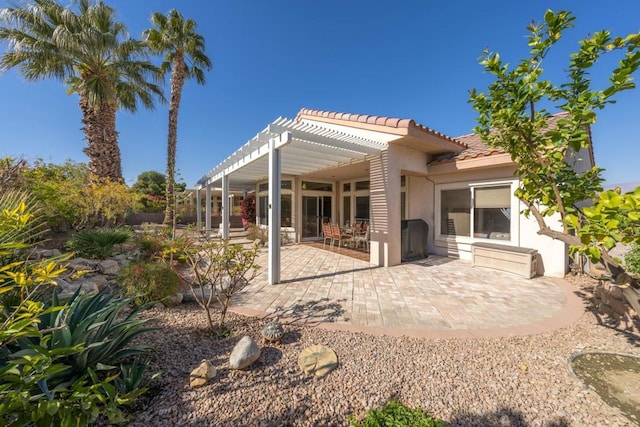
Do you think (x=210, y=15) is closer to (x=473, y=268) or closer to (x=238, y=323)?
(x=238, y=323)

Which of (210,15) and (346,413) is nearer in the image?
(346,413)

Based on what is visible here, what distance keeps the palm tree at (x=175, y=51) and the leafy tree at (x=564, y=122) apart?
1278 centimetres

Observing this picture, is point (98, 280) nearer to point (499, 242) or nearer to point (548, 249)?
point (499, 242)

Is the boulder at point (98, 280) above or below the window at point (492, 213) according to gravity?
below

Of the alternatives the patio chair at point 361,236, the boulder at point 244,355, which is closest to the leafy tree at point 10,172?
the boulder at point 244,355

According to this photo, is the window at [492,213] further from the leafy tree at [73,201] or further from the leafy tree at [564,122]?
the leafy tree at [73,201]

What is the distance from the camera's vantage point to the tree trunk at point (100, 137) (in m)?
11.3

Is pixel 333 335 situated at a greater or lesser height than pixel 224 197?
lesser

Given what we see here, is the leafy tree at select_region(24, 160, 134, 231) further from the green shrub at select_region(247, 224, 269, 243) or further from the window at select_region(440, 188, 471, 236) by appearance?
the window at select_region(440, 188, 471, 236)

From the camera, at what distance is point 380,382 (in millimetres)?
2518

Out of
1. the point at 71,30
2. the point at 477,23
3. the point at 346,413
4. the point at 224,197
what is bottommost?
the point at 346,413

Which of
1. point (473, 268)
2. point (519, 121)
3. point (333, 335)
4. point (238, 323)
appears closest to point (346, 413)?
point (333, 335)

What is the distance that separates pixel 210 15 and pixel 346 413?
12499mm

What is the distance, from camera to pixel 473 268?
7250 millimetres
